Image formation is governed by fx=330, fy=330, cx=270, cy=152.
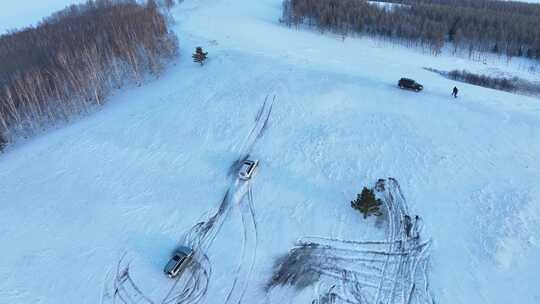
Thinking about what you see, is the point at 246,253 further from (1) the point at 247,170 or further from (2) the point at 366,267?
(2) the point at 366,267

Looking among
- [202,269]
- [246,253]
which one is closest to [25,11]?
[202,269]

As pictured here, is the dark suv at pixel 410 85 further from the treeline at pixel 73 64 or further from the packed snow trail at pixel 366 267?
the treeline at pixel 73 64

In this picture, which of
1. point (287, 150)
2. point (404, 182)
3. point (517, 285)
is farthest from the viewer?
point (287, 150)

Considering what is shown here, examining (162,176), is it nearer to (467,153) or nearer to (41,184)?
(41,184)

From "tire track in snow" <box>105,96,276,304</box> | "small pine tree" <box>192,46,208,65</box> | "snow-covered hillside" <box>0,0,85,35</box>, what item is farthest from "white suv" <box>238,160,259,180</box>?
"snow-covered hillside" <box>0,0,85,35</box>

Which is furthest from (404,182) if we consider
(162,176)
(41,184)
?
(41,184)
